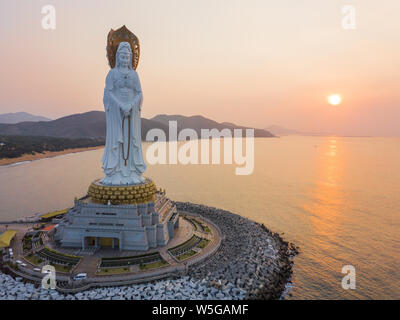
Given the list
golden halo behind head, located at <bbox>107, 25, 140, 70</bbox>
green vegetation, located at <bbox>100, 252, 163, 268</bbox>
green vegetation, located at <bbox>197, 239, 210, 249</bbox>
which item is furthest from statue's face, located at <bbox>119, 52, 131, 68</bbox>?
green vegetation, located at <bbox>197, 239, 210, 249</bbox>

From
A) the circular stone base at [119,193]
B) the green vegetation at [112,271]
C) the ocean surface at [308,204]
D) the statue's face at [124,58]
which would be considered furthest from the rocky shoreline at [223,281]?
the statue's face at [124,58]

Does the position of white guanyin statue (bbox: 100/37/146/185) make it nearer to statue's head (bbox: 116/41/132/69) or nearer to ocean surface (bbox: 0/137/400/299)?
statue's head (bbox: 116/41/132/69)

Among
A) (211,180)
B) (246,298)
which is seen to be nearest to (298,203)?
(211,180)

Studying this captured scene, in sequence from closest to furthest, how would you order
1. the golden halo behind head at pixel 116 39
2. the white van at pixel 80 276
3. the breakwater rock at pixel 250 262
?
the white van at pixel 80 276, the breakwater rock at pixel 250 262, the golden halo behind head at pixel 116 39

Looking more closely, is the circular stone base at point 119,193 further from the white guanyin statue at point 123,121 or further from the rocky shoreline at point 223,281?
the rocky shoreline at point 223,281

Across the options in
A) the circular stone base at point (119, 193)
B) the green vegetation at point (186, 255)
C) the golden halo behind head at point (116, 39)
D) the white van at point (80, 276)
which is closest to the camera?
the white van at point (80, 276)

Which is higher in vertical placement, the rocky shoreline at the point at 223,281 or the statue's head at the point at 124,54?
the statue's head at the point at 124,54

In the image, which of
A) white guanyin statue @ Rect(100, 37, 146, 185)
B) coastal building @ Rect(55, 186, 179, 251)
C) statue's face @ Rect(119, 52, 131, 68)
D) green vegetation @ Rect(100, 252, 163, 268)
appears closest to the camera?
green vegetation @ Rect(100, 252, 163, 268)

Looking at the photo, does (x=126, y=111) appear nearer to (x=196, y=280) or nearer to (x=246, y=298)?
(x=196, y=280)
